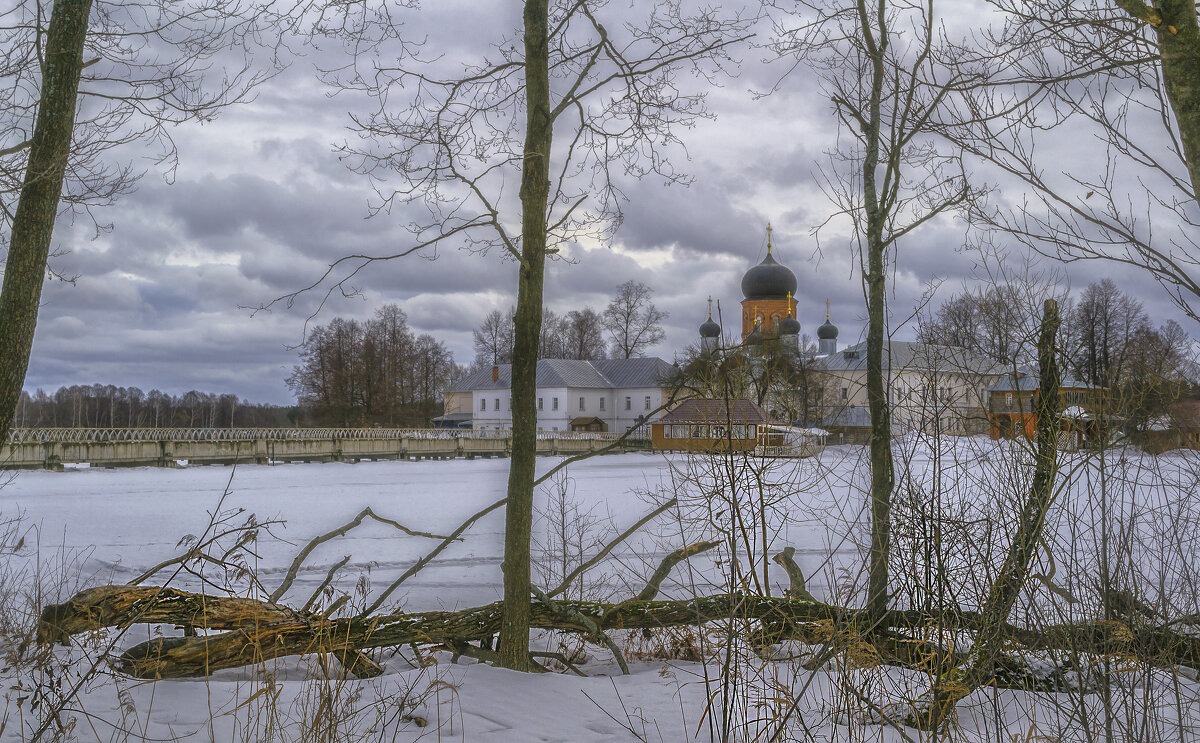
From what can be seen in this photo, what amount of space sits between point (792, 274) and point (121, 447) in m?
49.4

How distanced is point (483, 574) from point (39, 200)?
8443 millimetres

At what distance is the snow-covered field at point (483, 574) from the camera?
16.0ft

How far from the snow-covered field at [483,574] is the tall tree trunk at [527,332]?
1.60 feet

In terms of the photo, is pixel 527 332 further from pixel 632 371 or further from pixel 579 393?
pixel 632 371

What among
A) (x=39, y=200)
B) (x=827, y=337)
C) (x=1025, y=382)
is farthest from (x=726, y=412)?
(x=827, y=337)

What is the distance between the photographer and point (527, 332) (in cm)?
610

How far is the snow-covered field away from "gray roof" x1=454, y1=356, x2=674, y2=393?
3917cm

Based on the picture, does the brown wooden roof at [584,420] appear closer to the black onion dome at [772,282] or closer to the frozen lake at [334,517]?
the black onion dome at [772,282]

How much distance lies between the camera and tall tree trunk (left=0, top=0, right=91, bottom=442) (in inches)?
193

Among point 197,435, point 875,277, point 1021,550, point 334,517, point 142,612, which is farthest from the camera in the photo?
point 197,435

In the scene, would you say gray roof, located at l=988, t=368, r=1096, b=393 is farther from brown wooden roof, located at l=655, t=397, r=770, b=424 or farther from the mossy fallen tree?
brown wooden roof, located at l=655, t=397, r=770, b=424

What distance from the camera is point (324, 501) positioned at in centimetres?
2191

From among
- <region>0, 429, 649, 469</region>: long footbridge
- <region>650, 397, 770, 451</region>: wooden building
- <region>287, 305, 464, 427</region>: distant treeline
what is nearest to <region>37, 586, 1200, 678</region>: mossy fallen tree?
<region>650, 397, 770, 451</region>: wooden building

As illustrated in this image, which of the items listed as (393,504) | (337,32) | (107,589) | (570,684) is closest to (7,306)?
(107,589)
